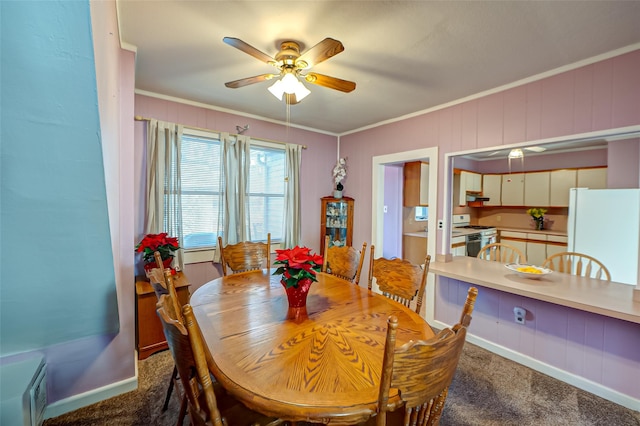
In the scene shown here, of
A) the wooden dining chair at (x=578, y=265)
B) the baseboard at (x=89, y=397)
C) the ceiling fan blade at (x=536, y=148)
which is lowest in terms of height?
the baseboard at (x=89, y=397)

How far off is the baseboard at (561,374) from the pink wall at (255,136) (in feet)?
7.45

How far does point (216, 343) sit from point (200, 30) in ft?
6.23

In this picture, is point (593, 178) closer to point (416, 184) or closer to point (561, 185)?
point (561, 185)

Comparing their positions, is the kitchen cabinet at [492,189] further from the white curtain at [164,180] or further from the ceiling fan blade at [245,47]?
the white curtain at [164,180]

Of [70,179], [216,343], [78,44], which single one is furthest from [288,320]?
[78,44]

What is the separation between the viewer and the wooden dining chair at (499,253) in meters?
2.98

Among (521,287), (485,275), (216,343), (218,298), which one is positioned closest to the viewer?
(216,343)

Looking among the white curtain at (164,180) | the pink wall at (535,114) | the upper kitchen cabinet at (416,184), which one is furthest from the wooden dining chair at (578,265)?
the white curtain at (164,180)

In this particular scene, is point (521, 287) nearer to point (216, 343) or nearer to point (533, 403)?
point (533, 403)

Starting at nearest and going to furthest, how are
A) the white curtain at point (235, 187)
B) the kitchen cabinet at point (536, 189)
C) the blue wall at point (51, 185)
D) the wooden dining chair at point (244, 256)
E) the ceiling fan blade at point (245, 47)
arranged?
the blue wall at point (51, 185)
the ceiling fan blade at point (245, 47)
the wooden dining chair at point (244, 256)
the kitchen cabinet at point (536, 189)
the white curtain at point (235, 187)

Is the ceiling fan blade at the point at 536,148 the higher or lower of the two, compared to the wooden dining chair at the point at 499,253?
higher

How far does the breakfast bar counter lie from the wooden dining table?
48.7 inches

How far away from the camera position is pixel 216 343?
121 cm

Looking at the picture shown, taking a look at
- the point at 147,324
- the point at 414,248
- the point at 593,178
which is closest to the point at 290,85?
the point at 147,324
